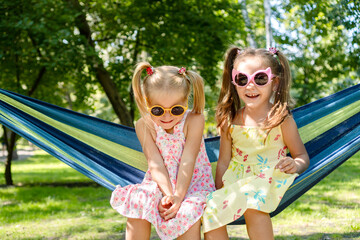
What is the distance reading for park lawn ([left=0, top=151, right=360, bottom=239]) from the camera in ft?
11.1

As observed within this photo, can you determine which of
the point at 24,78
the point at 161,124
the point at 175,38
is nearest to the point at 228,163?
the point at 161,124

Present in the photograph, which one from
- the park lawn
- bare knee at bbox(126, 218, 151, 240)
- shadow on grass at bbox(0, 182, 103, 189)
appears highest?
bare knee at bbox(126, 218, 151, 240)

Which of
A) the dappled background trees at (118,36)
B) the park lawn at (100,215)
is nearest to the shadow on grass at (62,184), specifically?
the park lawn at (100,215)

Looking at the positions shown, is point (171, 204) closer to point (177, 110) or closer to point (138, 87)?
point (177, 110)

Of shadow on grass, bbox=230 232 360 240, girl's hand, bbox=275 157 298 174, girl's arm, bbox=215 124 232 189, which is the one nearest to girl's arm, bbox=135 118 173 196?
girl's arm, bbox=215 124 232 189

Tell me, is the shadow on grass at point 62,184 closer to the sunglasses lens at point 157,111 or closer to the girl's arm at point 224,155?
the girl's arm at point 224,155

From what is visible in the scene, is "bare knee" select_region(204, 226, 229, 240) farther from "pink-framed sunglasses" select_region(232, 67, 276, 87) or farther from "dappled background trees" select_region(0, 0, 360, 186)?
"dappled background trees" select_region(0, 0, 360, 186)

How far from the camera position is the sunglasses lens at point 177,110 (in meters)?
2.20

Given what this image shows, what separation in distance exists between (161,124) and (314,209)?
8.16 ft

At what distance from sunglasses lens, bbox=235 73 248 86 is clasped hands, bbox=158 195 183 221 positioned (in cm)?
74

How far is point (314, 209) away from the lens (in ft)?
13.6

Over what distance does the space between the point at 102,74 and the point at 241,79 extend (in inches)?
143

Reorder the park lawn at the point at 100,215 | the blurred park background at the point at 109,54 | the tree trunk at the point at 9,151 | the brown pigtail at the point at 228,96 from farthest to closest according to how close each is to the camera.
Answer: the tree trunk at the point at 9,151
the blurred park background at the point at 109,54
the park lawn at the point at 100,215
the brown pigtail at the point at 228,96

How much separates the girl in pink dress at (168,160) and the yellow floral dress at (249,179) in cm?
8
